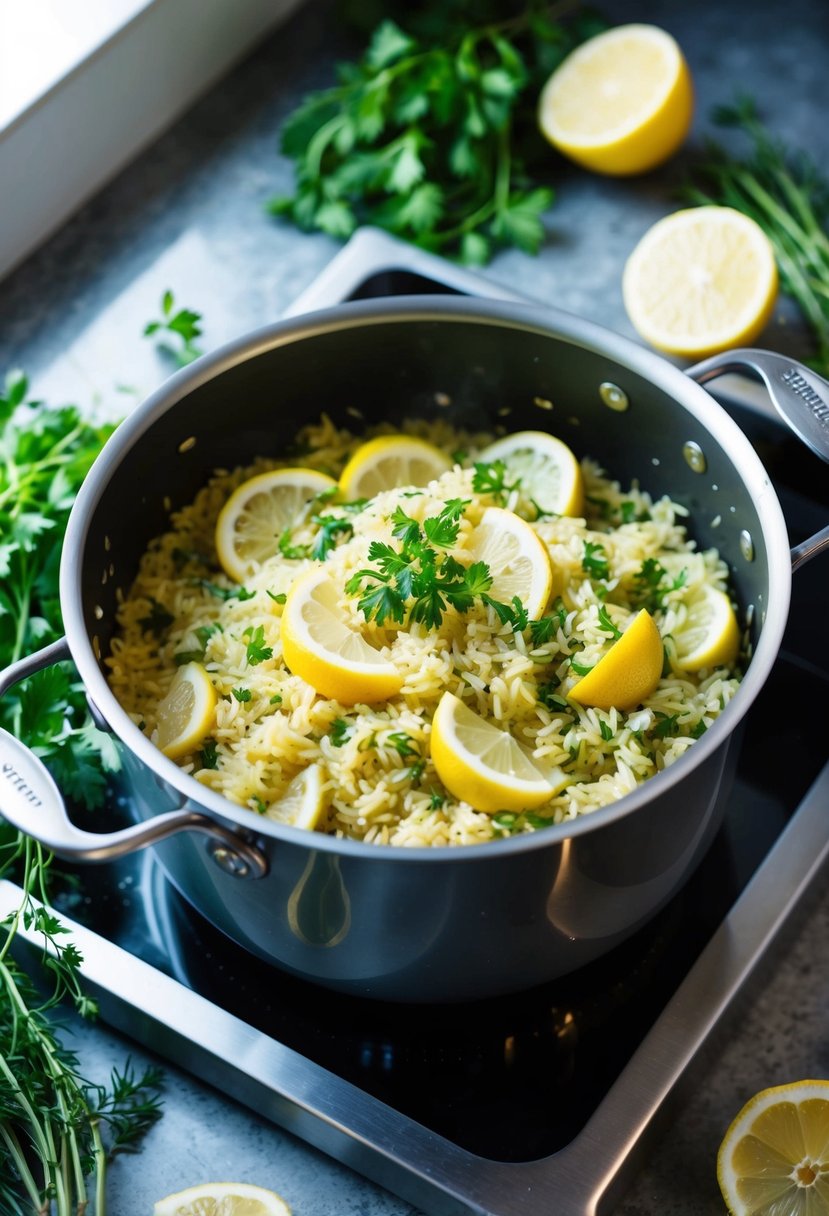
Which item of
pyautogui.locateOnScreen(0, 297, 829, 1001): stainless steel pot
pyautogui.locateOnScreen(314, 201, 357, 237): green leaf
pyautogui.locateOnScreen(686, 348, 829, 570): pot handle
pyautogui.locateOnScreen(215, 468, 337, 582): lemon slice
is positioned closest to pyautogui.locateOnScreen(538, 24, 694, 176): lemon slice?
pyautogui.locateOnScreen(314, 201, 357, 237): green leaf

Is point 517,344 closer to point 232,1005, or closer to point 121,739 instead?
point 121,739

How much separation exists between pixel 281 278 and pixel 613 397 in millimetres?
791

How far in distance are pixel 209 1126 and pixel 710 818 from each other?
0.69 meters

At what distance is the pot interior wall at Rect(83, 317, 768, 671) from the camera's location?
1.55 meters

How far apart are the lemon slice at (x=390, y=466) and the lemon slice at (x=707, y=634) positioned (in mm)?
417

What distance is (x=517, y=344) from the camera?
165cm

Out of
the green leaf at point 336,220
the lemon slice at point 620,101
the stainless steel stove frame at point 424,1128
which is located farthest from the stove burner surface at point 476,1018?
the lemon slice at point 620,101

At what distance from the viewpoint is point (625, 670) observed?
4.56 feet

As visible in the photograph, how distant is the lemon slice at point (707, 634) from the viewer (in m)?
1.51

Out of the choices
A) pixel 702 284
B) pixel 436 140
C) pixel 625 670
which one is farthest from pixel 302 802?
pixel 436 140

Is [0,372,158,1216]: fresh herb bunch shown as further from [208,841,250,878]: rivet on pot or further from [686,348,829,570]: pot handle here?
[686,348,829,570]: pot handle

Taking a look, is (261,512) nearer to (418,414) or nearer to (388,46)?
(418,414)

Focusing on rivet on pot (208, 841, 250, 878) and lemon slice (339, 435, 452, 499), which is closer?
rivet on pot (208, 841, 250, 878)

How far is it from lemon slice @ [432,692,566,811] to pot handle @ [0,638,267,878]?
238mm
